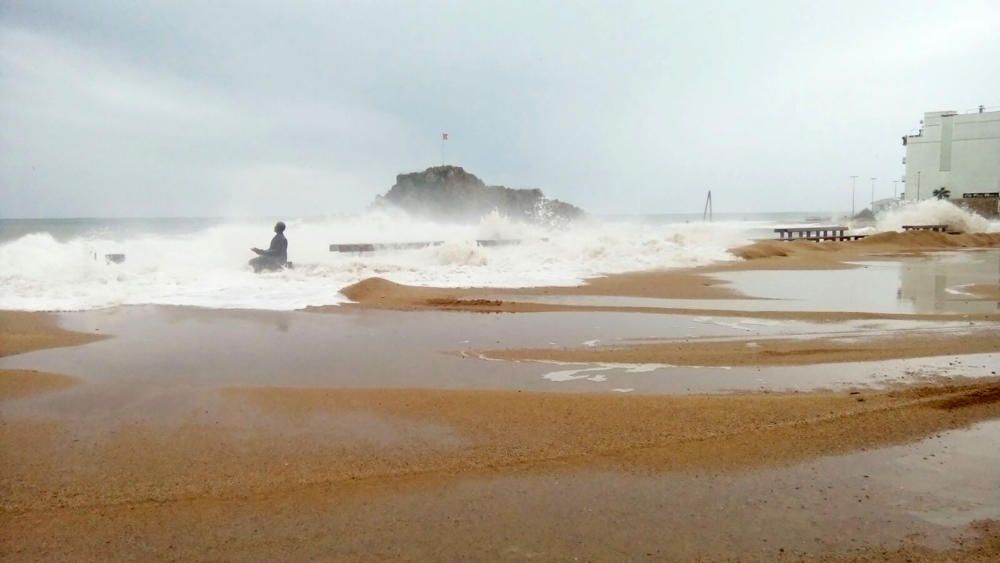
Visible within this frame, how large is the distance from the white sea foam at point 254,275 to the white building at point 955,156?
5004cm

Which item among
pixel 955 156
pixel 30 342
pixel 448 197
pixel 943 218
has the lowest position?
pixel 30 342

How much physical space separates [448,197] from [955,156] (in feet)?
182

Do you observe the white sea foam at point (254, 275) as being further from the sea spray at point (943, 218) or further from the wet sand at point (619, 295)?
the sea spray at point (943, 218)

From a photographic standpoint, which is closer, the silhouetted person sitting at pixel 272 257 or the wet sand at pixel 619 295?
the wet sand at pixel 619 295

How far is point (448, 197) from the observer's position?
7469 centimetres

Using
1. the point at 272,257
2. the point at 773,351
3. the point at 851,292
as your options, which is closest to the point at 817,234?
the point at 851,292

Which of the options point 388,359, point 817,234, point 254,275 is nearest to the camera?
point 388,359

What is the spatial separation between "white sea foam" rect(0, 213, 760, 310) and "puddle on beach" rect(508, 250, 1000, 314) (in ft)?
13.8

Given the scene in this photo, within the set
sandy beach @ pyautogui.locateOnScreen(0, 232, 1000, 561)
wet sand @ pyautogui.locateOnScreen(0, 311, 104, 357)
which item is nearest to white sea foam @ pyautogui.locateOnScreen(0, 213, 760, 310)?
wet sand @ pyautogui.locateOnScreen(0, 311, 104, 357)

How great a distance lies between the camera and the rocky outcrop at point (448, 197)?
73.8 metres

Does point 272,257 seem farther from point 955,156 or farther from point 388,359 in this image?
point 955,156

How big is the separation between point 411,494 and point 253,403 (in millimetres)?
2589

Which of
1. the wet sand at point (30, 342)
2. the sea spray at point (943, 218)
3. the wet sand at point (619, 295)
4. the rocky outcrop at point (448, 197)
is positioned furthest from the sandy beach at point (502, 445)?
the rocky outcrop at point (448, 197)

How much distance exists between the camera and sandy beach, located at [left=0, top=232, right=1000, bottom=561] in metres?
3.36
